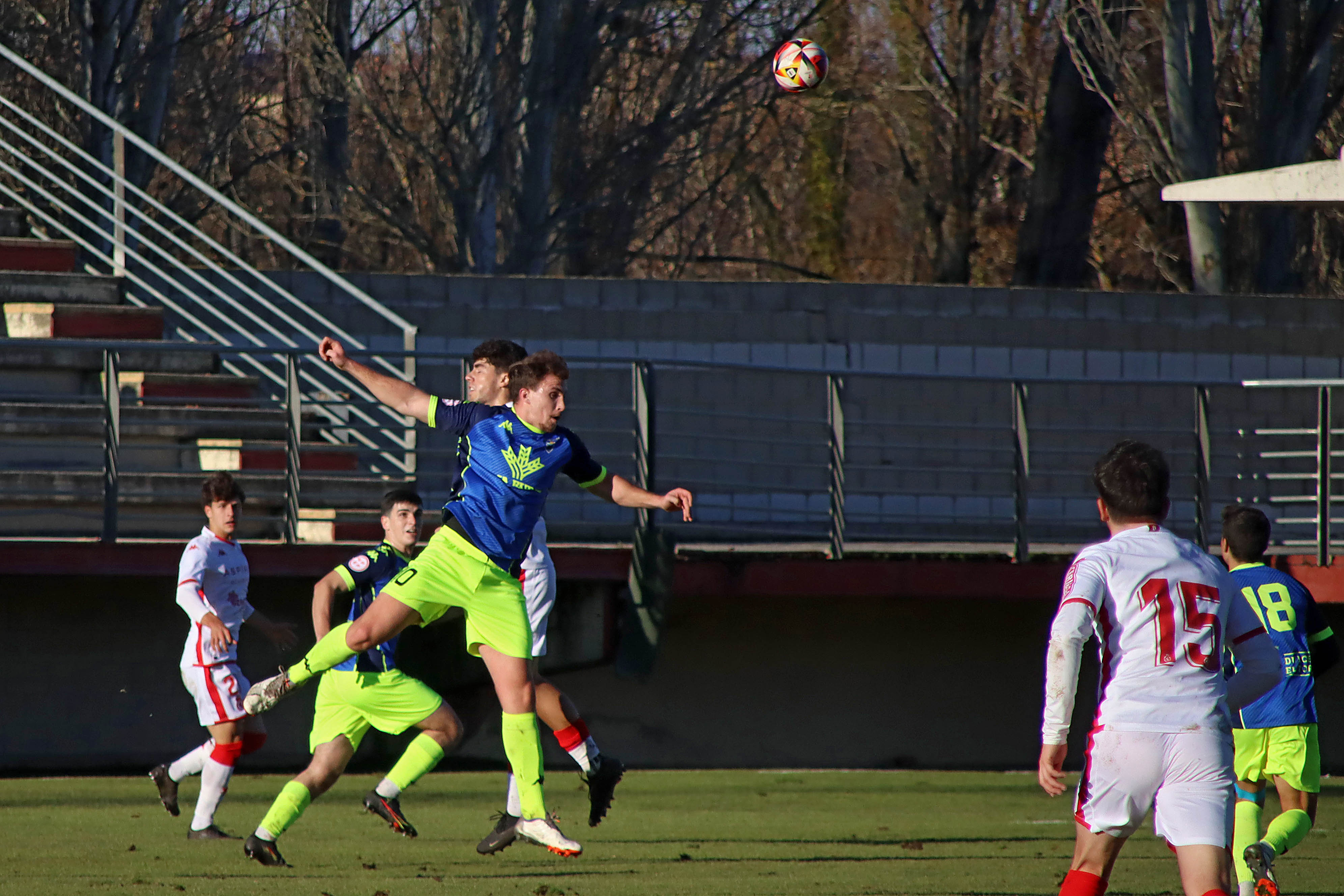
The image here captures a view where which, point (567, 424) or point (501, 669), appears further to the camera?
point (567, 424)

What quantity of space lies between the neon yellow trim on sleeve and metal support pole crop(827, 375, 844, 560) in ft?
17.2

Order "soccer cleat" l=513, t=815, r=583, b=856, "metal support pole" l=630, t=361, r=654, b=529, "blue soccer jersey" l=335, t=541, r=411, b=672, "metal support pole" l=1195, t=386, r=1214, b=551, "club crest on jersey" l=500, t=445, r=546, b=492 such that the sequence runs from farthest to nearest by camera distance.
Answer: "metal support pole" l=1195, t=386, r=1214, b=551, "metal support pole" l=630, t=361, r=654, b=529, "blue soccer jersey" l=335, t=541, r=411, b=672, "club crest on jersey" l=500, t=445, r=546, b=492, "soccer cleat" l=513, t=815, r=583, b=856

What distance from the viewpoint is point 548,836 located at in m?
6.94

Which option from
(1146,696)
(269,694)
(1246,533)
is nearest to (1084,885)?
(1146,696)

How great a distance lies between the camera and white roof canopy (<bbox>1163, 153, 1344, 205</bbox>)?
346 inches

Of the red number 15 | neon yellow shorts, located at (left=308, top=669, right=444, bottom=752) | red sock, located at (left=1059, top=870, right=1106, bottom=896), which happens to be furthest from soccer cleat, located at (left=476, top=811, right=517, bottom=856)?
the red number 15

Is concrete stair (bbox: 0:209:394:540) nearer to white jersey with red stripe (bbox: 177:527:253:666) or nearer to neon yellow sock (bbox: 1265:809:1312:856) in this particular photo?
white jersey with red stripe (bbox: 177:527:253:666)

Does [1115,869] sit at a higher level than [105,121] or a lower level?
lower

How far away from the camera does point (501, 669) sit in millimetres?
7160

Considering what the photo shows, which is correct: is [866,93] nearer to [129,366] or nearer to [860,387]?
[860,387]

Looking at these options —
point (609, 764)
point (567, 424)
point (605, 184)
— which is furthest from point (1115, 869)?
point (605, 184)

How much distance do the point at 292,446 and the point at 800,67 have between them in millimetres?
A: 6408

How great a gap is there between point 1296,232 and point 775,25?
295 inches

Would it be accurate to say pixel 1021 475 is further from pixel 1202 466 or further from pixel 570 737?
pixel 570 737
